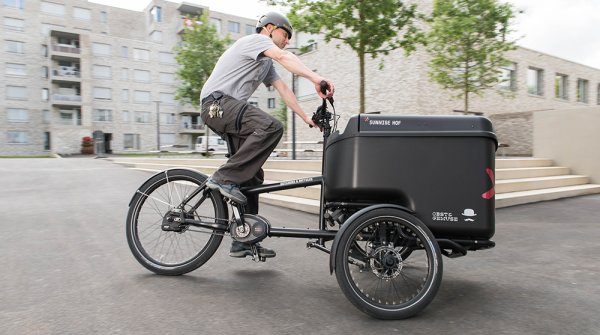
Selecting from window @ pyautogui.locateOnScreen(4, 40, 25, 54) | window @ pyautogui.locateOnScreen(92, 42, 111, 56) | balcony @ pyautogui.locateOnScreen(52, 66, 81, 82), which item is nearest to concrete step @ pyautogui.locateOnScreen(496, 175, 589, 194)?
balcony @ pyautogui.locateOnScreen(52, 66, 81, 82)

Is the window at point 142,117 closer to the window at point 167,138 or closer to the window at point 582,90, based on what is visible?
the window at point 167,138

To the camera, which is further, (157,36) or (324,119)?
(157,36)

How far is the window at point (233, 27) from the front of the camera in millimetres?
60478

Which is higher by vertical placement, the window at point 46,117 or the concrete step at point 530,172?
the window at point 46,117

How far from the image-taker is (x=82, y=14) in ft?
179

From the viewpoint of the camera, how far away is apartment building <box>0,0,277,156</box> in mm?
47219

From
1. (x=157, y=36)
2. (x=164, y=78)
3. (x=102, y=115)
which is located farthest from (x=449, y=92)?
(x=157, y=36)

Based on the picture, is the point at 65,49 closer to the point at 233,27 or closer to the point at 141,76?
the point at 141,76

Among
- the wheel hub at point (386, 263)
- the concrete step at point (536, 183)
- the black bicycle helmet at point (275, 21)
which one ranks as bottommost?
the wheel hub at point (386, 263)

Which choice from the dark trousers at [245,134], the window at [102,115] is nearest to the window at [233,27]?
the window at [102,115]

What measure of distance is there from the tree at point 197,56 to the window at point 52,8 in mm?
38106

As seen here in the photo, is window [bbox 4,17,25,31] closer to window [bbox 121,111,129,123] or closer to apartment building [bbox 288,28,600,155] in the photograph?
window [bbox 121,111,129,123]

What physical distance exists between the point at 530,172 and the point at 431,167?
7.67 meters

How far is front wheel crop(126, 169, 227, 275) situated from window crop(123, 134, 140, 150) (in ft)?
172
